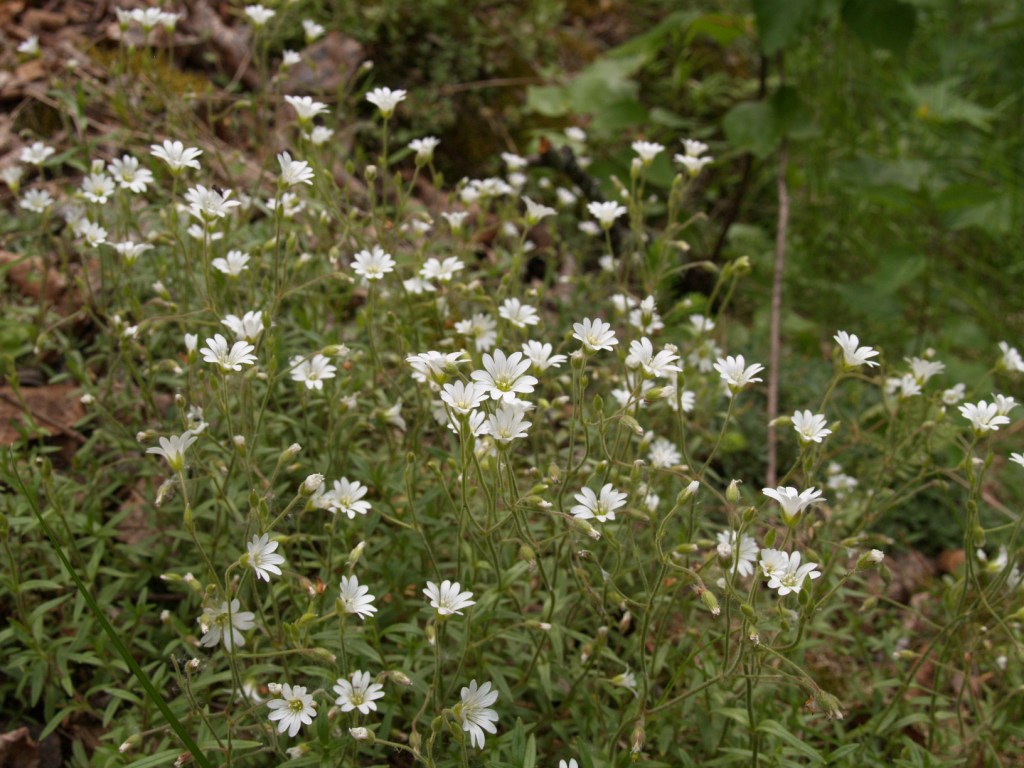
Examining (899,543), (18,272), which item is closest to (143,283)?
(18,272)

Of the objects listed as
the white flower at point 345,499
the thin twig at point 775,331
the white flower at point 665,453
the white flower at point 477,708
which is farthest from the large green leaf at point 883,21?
the white flower at point 477,708

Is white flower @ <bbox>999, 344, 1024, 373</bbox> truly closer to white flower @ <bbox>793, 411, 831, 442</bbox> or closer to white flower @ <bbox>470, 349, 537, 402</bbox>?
white flower @ <bbox>793, 411, 831, 442</bbox>

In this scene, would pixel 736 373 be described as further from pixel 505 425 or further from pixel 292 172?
pixel 292 172

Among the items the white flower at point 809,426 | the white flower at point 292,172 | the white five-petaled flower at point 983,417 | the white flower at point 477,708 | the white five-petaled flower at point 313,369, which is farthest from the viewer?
the white five-petaled flower at point 313,369

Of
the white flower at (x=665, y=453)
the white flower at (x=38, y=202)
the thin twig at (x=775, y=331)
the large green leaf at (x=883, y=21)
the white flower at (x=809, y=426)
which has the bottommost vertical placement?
the thin twig at (x=775, y=331)

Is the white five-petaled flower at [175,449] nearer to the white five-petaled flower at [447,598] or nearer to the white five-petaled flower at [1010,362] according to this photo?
the white five-petaled flower at [447,598]

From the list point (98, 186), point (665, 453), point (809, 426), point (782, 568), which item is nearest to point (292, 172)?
point (98, 186)

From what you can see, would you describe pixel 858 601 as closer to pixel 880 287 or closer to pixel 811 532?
pixel 811 532

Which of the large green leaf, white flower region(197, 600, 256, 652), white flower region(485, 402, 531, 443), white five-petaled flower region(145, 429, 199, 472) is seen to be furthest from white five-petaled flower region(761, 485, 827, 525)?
the large green leaf
